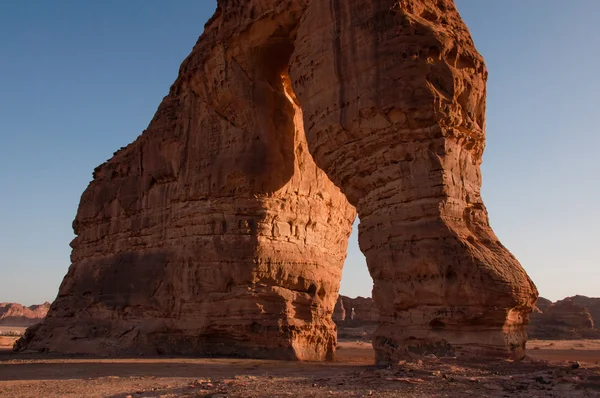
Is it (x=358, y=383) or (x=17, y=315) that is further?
(x=17, y=315)

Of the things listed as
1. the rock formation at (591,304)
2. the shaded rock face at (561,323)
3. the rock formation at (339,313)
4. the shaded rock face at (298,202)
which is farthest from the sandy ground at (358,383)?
the rock formation at (591,304)

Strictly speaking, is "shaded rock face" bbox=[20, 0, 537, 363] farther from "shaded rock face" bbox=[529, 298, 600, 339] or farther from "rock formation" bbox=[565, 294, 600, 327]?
A: "rock formation" bbox=[565, 294, 600, 327]

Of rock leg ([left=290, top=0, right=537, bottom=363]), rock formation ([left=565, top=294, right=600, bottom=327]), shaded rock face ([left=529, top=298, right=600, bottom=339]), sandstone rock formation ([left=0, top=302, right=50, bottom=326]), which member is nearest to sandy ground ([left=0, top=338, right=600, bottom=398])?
rock leg ([left=290, top=0, right=537, bottom=363])

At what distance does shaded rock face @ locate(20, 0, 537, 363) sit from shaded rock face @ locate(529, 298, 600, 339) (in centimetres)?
2689

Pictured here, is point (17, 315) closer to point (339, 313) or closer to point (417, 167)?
point (339, 313)

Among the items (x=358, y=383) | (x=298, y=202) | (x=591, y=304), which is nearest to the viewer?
(x=358, y=383)

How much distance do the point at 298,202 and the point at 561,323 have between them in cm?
3157

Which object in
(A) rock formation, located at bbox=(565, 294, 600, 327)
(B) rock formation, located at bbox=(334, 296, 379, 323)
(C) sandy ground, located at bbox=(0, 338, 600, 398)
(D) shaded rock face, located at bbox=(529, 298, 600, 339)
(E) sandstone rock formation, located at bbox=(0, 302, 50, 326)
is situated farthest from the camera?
(E) sandstone rock formation, located at bbox=(0, 302, 50, 326)

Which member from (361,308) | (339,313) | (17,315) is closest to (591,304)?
(361,308)

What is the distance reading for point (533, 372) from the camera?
23.5 feet

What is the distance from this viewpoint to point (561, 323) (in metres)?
38.3

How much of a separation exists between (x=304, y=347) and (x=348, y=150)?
6.37 metres

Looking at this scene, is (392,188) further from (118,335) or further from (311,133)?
(118,335)

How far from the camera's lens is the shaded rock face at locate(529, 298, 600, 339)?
120 feet
